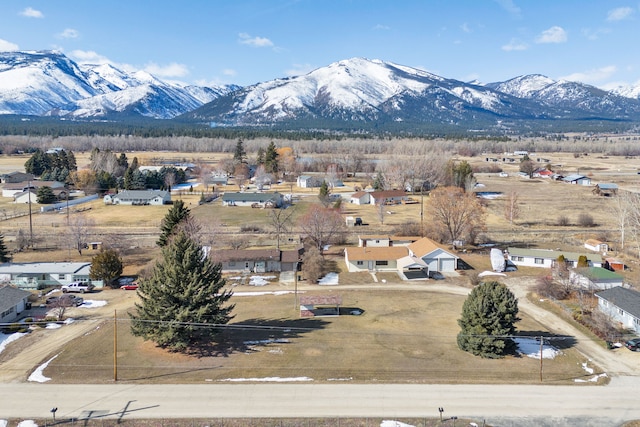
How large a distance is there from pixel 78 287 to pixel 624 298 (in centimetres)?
4482

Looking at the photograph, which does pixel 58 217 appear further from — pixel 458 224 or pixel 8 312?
pixel 458 224

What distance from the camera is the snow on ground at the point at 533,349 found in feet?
97.0

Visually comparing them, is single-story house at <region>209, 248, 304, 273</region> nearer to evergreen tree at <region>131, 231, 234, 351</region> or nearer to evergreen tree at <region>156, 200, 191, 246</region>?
evergreen tree at <region>156, 200, 191, 246</region>

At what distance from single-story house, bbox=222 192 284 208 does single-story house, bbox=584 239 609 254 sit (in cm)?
4883

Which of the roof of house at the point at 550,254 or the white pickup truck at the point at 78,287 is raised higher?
the roof of house at the point at 550,254

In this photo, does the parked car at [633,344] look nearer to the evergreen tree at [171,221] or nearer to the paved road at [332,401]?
the paved road at [332,401]

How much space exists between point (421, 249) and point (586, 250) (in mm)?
21334

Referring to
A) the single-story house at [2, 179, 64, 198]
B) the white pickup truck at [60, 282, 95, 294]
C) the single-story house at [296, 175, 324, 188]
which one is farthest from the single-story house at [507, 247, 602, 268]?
the single-story house at [2, 179, 64, 198]

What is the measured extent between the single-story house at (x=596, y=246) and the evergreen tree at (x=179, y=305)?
45.2m

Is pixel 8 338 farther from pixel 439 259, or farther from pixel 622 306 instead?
pixel 622 306

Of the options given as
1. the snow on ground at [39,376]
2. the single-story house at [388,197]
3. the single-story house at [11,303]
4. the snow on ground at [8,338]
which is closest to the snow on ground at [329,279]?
the snow on ground at [39,376]

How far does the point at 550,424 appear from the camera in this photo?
21953mm

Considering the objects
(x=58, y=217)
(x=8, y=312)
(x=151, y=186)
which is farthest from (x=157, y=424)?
(x=151, y=186)

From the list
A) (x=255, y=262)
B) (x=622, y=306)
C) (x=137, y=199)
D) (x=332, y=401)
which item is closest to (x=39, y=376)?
(x=332, y=401)
